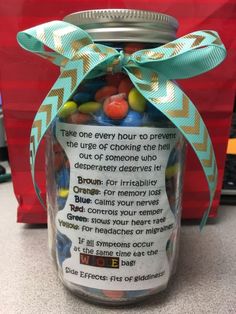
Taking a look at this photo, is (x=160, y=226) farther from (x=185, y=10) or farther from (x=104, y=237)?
(x=185, y=10)

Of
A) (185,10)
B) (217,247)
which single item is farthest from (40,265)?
(185,10)

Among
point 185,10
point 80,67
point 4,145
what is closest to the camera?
point 80,67

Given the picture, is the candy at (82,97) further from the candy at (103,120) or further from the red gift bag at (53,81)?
the red gift bag at (53,81)

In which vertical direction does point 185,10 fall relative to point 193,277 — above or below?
above

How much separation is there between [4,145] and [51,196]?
383mm

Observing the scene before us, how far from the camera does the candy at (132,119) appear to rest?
0.27 m

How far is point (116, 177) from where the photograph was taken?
276mm

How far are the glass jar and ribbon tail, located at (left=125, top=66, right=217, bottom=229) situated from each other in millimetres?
13

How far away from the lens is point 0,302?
30cm

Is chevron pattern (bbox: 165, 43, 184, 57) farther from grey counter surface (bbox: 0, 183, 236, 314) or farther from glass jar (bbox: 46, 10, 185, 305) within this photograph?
grey counter surface (bbox: 0, 183, 236, 314)

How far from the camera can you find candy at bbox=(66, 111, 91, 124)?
28cm

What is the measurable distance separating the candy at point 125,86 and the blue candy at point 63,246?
131 mm

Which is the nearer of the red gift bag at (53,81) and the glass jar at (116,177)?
the glass jar at (116,177)

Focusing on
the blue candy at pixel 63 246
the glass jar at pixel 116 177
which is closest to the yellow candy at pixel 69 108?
the glass jar at pixel 116 177
